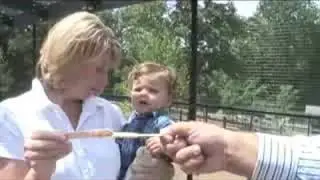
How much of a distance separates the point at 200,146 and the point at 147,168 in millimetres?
511

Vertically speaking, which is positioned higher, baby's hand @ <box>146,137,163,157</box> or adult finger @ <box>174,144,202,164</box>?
adult finger @ <box>174,144,202,164</box>

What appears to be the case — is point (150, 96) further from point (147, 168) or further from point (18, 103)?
point (18, 103)

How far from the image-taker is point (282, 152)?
0.72 m

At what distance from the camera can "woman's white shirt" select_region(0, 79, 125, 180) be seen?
3.61 feet

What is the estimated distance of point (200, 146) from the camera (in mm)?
788

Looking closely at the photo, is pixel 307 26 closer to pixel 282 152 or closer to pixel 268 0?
pixel 268 0

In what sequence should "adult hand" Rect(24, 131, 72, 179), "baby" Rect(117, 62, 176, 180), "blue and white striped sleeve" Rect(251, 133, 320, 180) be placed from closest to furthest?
"blue and white striped sleeve" Rect(251, 133, 320, 180)
"adult hand" Rect(24, 131, 72, 179)
"baby" Rect(117, 62, 176, 180)

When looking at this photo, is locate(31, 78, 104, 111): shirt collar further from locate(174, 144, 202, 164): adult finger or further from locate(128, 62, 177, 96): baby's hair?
locate(174, 144, 202, 164): adult finger

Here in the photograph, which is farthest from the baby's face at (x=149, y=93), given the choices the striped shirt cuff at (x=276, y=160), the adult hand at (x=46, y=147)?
the striped shirt cuff at (x=276, y=160)

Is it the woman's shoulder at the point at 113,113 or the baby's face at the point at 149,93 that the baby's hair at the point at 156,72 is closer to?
the baby's face at the point at 149,93

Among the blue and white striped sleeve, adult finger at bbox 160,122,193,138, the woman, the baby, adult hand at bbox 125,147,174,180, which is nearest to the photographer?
the blue and white striped sleeve

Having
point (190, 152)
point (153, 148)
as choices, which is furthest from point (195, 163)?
point (153, 148)

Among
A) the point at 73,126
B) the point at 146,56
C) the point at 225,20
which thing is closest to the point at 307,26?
the point at 225,20

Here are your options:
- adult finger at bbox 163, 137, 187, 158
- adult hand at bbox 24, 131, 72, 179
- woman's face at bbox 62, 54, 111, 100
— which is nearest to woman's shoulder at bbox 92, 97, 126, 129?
woman's face at bbox 62, 54, 111, 100
